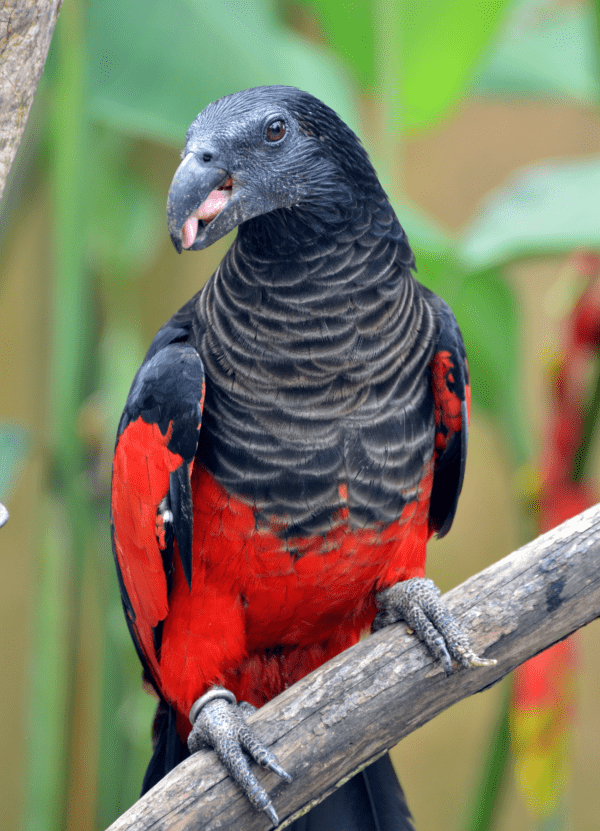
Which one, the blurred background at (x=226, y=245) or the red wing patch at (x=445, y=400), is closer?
the red wing patch at (x=445, y=400)

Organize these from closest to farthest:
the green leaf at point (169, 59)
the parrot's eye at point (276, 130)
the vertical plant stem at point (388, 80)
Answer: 1. the parrot's eye at point (276, 130)
2. the green leaf at point (169, 59)
3. the vertical plant stem at point (388, 80)

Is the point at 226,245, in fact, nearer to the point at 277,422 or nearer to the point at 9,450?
the point at 9,450

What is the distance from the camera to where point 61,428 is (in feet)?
5.38

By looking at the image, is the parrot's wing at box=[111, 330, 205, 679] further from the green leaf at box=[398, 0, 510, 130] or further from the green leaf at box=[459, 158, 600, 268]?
the green leaf at box=[398, 0, 510, 130]

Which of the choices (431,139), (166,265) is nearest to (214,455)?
(166,265)

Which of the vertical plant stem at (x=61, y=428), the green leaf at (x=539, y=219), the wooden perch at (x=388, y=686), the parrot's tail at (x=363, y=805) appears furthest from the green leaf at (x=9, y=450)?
the green leaf at (x=539, y=219)

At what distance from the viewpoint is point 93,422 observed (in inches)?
74.6

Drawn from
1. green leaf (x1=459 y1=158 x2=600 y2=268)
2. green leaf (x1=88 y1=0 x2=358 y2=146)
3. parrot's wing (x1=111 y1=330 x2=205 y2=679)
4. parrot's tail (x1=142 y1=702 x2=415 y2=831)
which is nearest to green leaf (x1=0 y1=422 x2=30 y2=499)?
parrot's wing (x1=111 y1=330 x2=205 y2=679)

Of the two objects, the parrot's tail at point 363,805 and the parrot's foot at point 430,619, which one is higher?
the parrot's foot at point 430,619

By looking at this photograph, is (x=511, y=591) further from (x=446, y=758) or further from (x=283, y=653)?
(x=446, y=758)

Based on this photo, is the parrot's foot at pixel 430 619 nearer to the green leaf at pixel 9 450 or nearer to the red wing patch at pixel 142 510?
the red wing patch at pixel 142 510

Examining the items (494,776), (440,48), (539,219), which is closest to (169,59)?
(440,48)

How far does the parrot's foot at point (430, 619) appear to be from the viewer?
1.05 metres

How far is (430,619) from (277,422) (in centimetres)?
36
